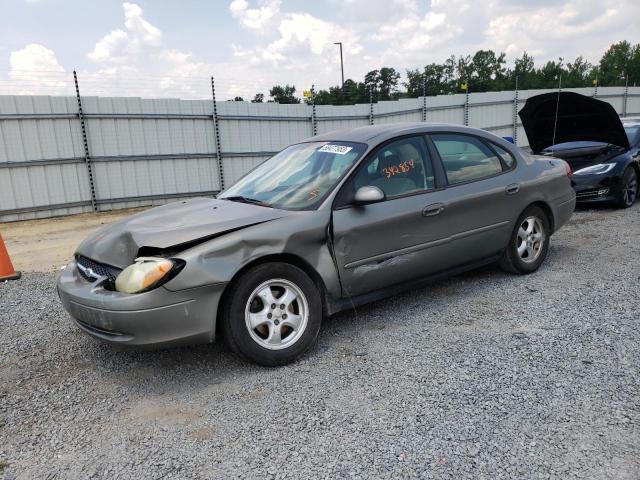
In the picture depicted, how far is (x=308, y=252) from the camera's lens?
3.44 metres

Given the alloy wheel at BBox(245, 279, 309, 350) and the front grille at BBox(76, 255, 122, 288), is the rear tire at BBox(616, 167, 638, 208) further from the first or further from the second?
the front grille at BBox(76, 255, 122, 288)

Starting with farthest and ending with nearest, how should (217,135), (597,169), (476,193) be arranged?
(217,135), (597,169), (476,193)

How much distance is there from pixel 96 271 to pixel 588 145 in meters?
8.01

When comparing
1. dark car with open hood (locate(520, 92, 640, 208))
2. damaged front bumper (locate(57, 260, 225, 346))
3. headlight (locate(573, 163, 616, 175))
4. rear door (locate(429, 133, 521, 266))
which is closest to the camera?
damaged front bumper (locate(57, 260, 225, 346))

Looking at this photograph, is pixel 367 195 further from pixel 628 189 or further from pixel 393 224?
pixel 628 189

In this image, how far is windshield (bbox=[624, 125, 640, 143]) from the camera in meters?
8.60

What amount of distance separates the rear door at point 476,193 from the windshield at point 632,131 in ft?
17.0

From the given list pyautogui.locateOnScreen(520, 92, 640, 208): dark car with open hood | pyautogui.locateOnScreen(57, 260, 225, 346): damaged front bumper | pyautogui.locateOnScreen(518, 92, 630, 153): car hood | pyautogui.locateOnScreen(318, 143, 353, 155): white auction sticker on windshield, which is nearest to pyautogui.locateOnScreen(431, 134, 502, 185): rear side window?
pyautogui.locateOnScreen(318, 143, 353, 155): white auction sticker on windshield

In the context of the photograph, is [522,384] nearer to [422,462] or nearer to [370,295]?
[422,462]

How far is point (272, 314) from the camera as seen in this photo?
10.8 ft

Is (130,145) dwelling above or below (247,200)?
above

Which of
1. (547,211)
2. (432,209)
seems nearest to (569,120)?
(547,211)

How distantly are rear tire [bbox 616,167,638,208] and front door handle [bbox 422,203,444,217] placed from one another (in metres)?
5.72

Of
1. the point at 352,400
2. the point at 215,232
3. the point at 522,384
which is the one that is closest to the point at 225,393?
the point at 352,400
